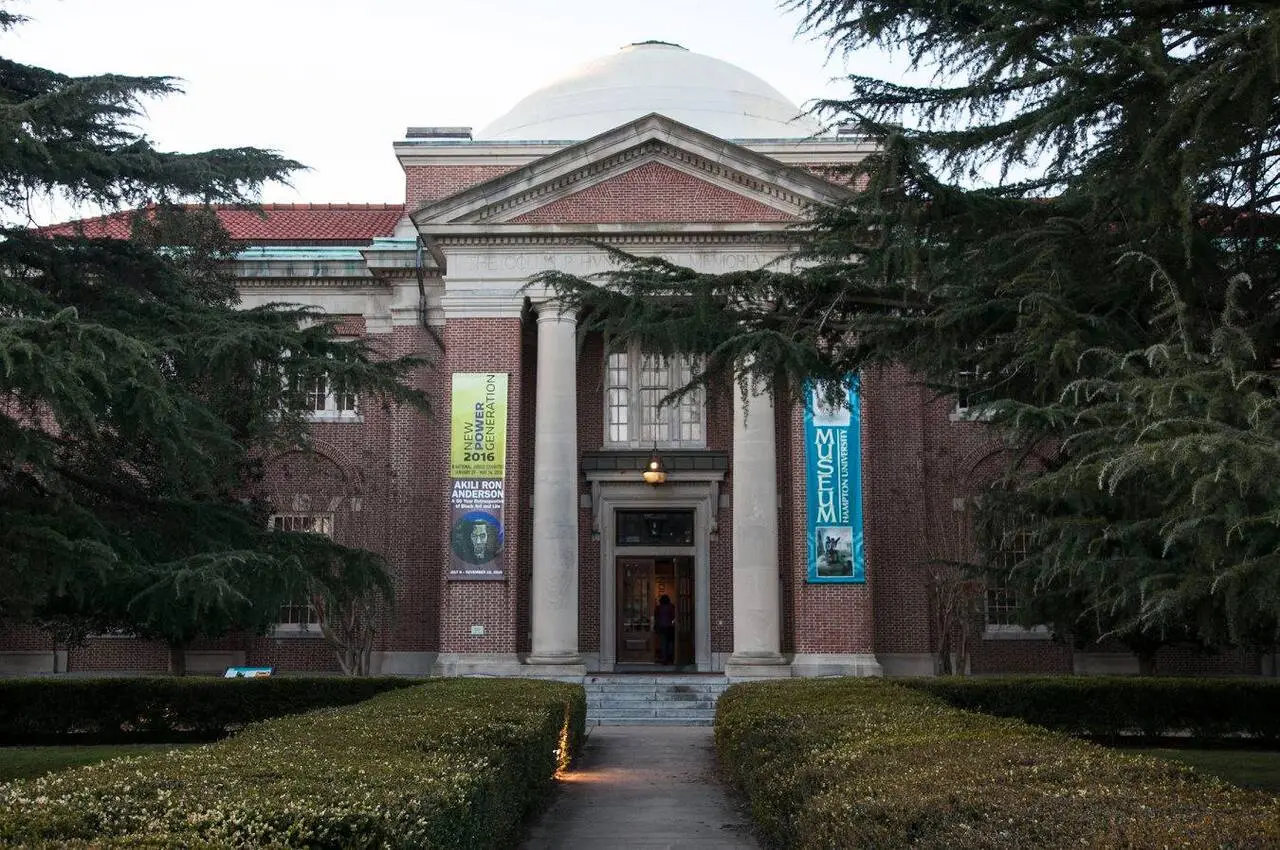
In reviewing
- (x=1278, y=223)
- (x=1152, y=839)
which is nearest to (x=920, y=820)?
(x=1152, y=839)

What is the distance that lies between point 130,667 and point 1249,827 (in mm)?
29108

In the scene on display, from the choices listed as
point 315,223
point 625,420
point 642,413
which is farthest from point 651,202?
point 315,223

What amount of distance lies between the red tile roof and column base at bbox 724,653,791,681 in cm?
Result: 1500

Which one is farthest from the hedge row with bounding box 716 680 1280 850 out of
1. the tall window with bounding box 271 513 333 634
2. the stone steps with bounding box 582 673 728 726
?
the tall window with bounding box 271 513 333 634

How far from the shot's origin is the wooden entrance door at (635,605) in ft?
103

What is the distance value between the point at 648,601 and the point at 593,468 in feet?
11.2

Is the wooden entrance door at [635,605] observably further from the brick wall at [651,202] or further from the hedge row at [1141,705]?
→ the hedge row at [1141,705]

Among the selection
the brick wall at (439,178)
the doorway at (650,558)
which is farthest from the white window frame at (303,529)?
the brick wall at (439,178)

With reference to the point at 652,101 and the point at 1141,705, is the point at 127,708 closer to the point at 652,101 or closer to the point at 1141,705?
the point at 1141,705

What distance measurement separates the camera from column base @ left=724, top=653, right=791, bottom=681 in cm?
2700

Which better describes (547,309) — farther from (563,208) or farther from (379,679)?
(379,679)

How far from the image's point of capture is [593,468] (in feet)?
101

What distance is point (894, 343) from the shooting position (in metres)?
11.8

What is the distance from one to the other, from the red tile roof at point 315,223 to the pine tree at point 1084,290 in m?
23.8
